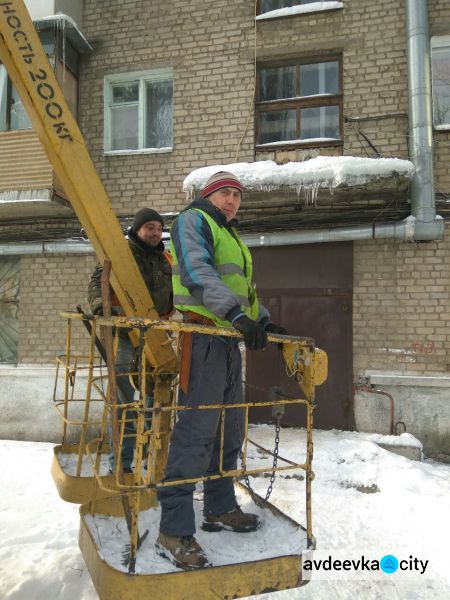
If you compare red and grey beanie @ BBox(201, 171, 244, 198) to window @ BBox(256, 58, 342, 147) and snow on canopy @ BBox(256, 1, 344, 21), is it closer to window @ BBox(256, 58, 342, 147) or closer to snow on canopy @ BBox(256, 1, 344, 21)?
window @ BBox(256, 58, 342, 147)

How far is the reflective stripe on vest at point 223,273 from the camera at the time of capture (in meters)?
2.14

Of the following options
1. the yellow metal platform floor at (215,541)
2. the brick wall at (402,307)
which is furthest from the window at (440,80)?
the yellow metal platform floor at (215,541)

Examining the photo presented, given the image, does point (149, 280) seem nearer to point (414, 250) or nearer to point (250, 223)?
point (250, 223)

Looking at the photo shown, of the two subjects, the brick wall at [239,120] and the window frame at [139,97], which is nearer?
the brick wall at [239,120]

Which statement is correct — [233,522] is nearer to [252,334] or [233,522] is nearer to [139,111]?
[252,334]

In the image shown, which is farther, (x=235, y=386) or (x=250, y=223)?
(x=250, y=223)

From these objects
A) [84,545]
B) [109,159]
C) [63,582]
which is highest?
[109,159]

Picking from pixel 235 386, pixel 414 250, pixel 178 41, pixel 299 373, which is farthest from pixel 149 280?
pixel 178 41

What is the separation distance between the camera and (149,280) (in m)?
3.16

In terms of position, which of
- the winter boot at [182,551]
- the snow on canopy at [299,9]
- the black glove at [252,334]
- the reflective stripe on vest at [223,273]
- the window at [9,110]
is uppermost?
the snow on canopy at [299,9]

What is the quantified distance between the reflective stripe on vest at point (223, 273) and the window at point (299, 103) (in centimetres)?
415

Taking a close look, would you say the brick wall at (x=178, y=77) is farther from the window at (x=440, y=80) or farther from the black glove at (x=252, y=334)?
the black glove at (x=252, y=334)

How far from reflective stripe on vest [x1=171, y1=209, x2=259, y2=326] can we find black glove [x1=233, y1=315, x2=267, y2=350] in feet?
0.87

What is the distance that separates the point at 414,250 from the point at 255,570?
4626 mm
